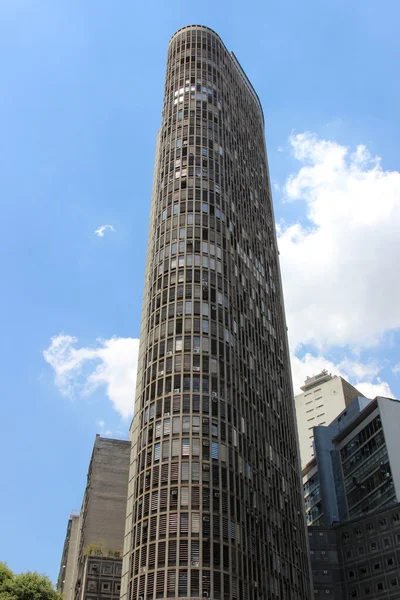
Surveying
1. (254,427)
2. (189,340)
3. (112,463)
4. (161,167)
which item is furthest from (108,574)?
(161,167)

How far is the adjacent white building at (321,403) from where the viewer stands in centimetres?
17125

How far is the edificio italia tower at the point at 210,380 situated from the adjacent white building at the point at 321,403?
80.5 metres

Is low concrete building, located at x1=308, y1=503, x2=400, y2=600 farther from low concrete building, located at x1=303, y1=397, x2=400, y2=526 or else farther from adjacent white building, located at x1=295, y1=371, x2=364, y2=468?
adjacent white building, located at x1=295, y1=371, x2=364, y2=468

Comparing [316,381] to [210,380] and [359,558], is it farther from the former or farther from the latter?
[210,380]

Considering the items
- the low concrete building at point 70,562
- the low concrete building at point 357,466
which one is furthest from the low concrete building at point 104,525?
the low concrete building at point 357,466

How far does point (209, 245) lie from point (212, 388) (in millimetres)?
19437

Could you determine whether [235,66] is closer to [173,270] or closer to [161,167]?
[161,167]

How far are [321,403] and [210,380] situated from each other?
11458cm

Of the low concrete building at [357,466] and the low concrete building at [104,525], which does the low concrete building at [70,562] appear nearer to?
the low concrete building at [104,525]

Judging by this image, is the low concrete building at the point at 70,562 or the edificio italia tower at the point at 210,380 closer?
the edificio italia tower at the point at 210,380

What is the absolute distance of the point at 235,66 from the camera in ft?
369

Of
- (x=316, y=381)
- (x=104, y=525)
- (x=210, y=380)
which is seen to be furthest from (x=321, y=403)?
(x=210, y=380)

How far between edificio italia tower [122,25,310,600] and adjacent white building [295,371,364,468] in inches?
3168

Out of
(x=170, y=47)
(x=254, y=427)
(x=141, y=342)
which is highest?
(x=170, y=47)
